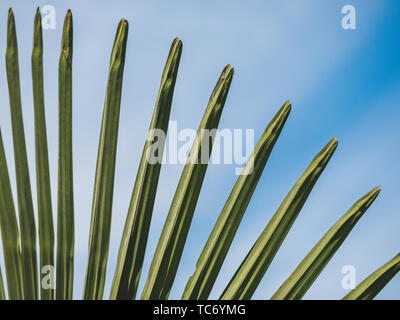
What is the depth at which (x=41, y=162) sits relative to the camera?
1206mm

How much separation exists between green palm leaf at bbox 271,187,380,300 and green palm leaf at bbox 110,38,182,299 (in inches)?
19.7

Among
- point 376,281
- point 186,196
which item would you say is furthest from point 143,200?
point 376,281

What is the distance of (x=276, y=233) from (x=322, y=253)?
0.18 meters

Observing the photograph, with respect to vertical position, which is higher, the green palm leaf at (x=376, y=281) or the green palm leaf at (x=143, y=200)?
the green palm leaf at (x=143, y=200)

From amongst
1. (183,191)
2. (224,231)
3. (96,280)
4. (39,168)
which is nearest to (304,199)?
(224,231)

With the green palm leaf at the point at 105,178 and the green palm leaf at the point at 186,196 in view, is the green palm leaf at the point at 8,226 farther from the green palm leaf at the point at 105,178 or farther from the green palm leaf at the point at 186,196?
the green palm leaf at the point at 186,196

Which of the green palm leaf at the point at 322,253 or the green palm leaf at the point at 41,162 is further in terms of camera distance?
the green palm leaf at the point at 322,253

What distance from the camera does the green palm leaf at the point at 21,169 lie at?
3.85ft

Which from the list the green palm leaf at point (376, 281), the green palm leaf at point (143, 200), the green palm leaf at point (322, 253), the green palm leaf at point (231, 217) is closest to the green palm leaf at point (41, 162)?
the green palm leaf at point (143, 200)

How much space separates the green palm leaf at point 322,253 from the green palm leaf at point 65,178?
720 millimetres

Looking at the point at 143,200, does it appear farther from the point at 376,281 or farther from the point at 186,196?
the point at 376,281

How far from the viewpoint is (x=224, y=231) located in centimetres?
125

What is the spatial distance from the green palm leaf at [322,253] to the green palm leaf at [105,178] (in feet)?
2.02

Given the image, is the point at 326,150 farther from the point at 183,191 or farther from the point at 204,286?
the point at 204,286
